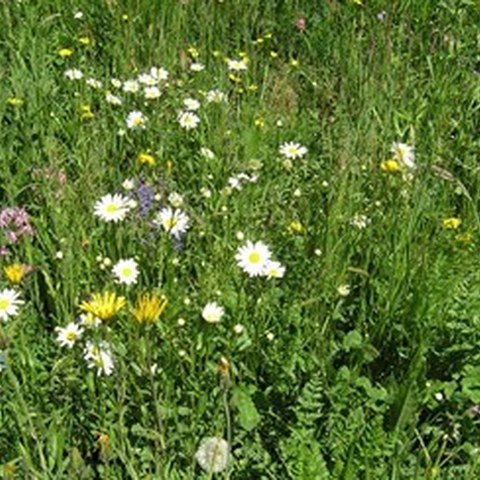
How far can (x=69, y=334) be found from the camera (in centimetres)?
203

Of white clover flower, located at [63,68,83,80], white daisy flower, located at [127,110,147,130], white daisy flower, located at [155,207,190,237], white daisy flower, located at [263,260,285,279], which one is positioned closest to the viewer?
white daisy flower, located at [263,260,285,279]

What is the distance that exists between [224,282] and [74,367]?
434mm

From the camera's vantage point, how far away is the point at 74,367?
6.91 feet

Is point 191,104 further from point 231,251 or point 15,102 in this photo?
point 231,251

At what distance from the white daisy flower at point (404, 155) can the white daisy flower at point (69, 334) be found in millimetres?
1042

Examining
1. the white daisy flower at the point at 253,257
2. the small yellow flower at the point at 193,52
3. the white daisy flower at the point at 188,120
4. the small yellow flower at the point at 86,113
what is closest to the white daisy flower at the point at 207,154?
the white daisy flower at the point at 188,120

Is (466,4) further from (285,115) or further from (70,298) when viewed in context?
(70,298)

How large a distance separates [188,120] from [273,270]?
2.81ft

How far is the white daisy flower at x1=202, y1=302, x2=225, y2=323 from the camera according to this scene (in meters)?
2.05

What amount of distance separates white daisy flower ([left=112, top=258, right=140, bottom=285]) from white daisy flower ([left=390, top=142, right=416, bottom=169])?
2.72ft

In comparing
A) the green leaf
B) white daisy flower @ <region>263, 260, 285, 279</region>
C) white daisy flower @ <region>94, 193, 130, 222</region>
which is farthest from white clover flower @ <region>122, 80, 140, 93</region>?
the green leaf

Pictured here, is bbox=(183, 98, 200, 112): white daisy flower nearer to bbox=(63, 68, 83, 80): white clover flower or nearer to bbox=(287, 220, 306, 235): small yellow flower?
bbox=(63, 68, 83, 80): white clover flower

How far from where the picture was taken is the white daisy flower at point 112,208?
2320 millimetres

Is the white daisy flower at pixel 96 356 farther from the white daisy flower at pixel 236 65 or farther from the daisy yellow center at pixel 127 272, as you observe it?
the white daisy flower at pixel 236 65
